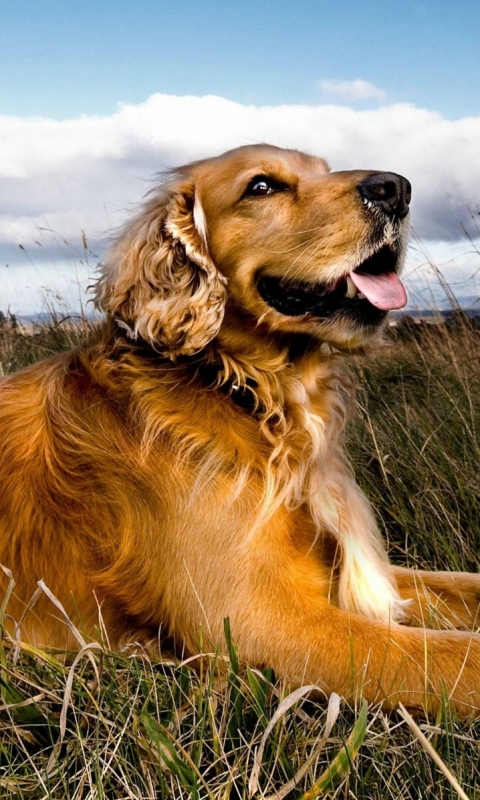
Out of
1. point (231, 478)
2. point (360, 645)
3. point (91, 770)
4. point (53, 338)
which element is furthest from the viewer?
point (53, 338)

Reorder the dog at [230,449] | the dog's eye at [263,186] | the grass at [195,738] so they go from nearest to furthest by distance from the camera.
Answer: the grass at [195,738] → the dog at [230,449] → the dog's eye at [263,186]

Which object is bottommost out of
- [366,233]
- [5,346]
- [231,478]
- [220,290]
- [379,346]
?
[5,346]

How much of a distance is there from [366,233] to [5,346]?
4695mm

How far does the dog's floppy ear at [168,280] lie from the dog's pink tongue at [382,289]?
46 centimetres

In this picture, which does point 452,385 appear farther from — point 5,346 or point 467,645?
point 5,346

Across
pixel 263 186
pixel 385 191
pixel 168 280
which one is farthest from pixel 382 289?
pixel 168 280

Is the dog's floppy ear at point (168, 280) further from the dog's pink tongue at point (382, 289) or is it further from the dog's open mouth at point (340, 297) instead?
the dog's pink tongue at point (382, 289)

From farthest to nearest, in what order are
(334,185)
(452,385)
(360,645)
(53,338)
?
1. (53,338)
2. (452,385)
3. (334,185)
4. (360,645)

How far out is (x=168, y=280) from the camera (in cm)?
276

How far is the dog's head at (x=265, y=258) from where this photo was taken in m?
2.62

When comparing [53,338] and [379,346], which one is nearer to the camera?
[379,346]

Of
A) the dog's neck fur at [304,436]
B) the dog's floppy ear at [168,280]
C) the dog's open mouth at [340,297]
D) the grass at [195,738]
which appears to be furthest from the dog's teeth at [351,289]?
the grass at [195,738]

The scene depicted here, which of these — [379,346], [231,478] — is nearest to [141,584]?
[231,478]

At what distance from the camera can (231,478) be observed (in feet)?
8.12
